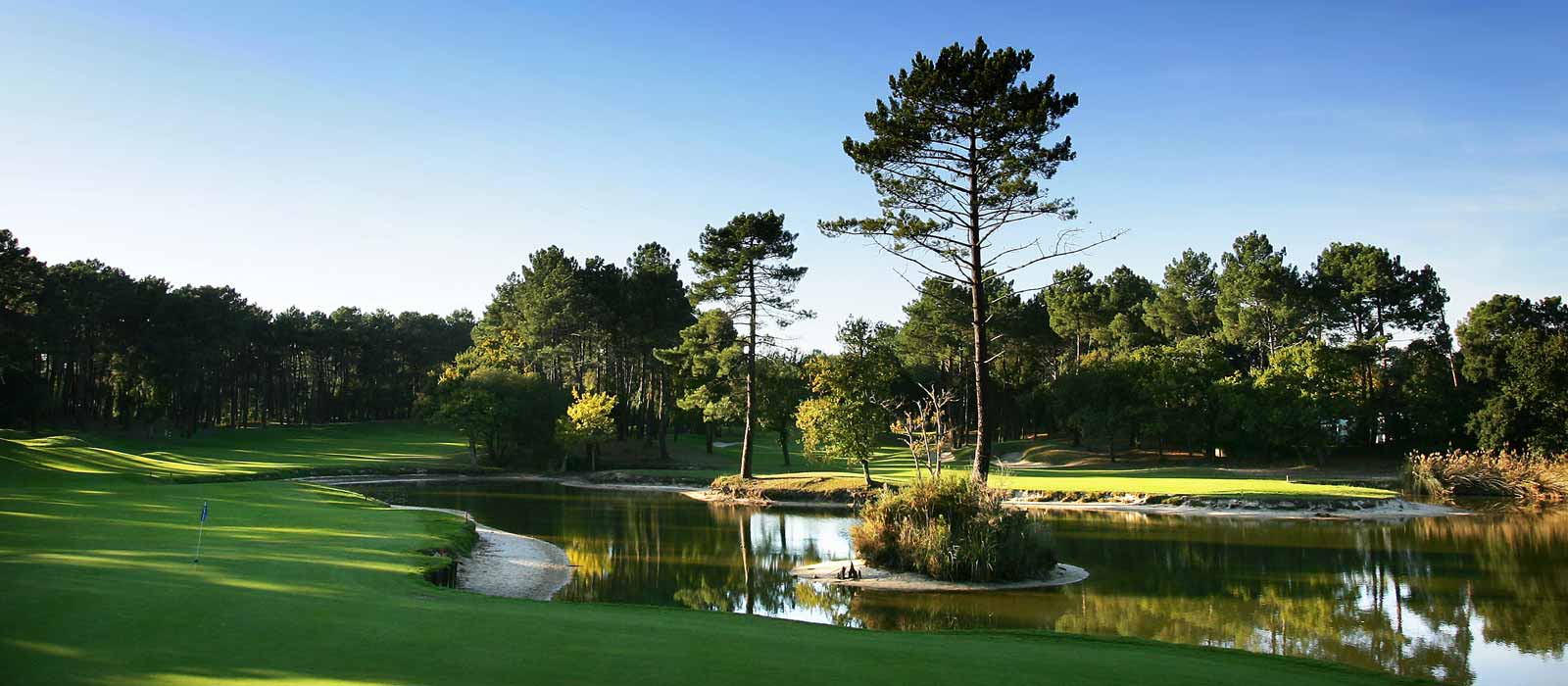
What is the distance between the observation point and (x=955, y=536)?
2095 cm

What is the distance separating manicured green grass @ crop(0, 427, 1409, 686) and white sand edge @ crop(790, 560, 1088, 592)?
6378 mm

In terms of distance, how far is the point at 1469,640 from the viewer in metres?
14.4

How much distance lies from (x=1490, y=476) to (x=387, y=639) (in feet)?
155

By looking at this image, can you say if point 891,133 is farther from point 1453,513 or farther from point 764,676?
point 1453,513

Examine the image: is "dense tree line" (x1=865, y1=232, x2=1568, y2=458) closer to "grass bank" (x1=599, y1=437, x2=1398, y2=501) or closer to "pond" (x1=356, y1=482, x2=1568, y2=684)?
"grass bank" (x1=599, y1=437, x2=1398, y2=501)

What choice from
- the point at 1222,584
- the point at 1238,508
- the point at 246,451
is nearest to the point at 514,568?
the point at 1222,584

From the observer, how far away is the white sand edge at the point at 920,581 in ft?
65.7

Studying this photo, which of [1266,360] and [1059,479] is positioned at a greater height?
[1266,360]

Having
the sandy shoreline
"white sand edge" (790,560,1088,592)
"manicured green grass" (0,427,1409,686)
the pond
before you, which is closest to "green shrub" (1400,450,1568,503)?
the sandy shoreline

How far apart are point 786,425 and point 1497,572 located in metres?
40.9

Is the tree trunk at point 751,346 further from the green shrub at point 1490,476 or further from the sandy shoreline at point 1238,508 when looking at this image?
the green shrub at point 1490,476

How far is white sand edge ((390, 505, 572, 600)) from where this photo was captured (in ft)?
62.0

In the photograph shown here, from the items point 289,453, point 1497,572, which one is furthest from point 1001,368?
point 1497,572

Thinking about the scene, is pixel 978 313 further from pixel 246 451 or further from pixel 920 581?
pixel 246 451
